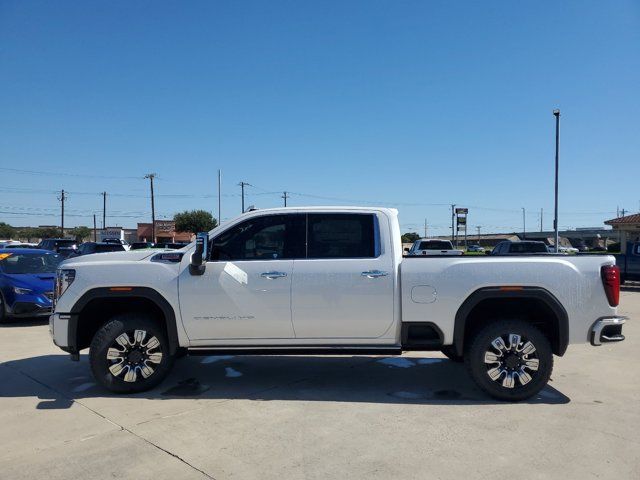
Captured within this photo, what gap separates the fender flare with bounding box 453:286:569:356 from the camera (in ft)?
16.5

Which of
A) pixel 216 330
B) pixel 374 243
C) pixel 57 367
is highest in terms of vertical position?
pixel 374 243

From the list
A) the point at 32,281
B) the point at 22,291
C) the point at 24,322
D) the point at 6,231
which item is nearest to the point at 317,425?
the point at 22,291

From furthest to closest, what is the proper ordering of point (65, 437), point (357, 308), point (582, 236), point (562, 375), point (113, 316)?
point (582, 236) → point (562, 375) → point (113, 316) → point (357, 308) → point (65, 437)

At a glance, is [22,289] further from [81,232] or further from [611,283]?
[81,232]

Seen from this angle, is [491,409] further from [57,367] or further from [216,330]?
[57,367]

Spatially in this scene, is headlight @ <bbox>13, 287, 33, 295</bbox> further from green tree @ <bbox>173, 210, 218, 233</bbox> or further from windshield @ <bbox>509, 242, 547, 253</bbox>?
green tree @ <bbox>173, 210, 218, 233</bbox>

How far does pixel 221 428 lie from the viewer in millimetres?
4457

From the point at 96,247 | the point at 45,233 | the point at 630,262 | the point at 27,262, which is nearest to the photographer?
the point at 27,262

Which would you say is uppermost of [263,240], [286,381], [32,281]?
[263,240]

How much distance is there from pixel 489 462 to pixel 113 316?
4042 millimetres

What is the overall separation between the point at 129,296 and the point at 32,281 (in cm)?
611

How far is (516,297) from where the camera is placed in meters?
5.11

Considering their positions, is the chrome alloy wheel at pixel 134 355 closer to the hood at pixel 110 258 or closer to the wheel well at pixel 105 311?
the wheel well at pixel 105 311

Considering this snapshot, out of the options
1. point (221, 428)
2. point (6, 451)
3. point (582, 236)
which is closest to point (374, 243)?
point (221, 428)
